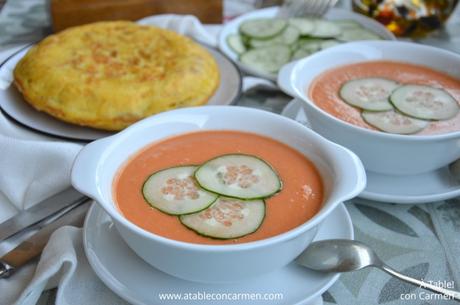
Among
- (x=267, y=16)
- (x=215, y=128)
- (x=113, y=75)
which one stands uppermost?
(x=215, y=128)

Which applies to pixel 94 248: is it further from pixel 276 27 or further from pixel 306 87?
pixel 276 27

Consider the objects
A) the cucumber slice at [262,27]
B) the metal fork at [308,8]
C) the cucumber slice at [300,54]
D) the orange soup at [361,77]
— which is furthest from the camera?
the metal fork at [308,8]

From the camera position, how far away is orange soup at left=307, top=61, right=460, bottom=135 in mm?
1567

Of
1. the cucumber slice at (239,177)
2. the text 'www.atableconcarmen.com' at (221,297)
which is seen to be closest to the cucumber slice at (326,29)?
the cucumber slice at (239,177)

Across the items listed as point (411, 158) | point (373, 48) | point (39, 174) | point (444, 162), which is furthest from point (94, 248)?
point (373, 48)

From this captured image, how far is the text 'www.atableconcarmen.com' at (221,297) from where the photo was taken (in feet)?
3.44

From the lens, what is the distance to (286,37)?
7.38ft

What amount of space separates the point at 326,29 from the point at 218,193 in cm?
136

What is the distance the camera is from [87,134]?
163 centimetres

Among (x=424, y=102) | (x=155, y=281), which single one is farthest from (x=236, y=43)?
(x=155, y=281)

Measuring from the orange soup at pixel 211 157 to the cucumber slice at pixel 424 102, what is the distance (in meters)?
0.43

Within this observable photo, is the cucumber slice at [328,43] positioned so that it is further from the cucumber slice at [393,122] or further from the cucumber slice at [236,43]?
the cucumber slice at [393,122]

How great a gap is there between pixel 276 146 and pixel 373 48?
0.70 metres

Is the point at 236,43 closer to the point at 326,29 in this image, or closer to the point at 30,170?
the point at 326,29
